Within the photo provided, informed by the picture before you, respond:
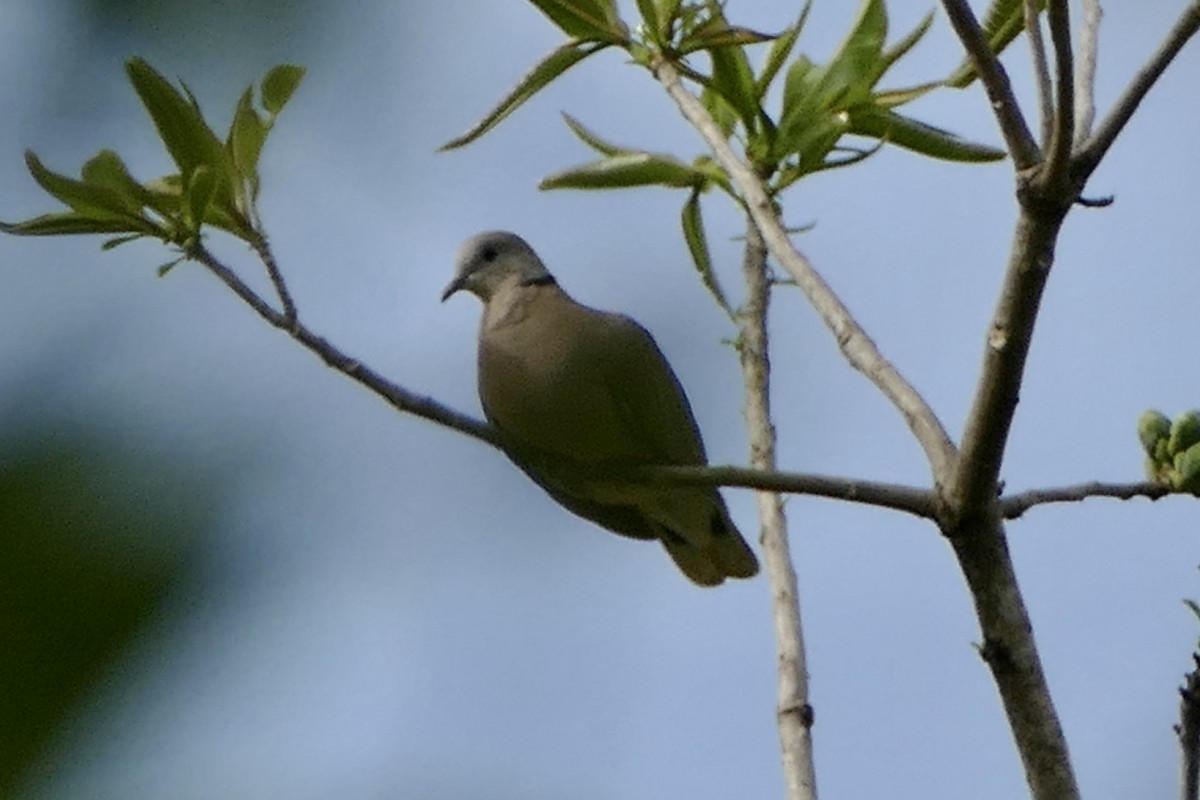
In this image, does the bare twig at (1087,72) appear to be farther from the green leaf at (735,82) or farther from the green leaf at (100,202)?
the green leaf at (100,202)

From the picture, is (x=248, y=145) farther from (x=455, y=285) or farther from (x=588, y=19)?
(x=455, y=285)

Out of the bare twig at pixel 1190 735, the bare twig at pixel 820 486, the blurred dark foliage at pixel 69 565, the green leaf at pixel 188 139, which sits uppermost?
the green leaf at pixel 188 139

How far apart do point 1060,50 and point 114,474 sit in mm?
1262

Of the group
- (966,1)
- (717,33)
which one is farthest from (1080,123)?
(717,33)

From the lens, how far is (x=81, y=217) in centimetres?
201

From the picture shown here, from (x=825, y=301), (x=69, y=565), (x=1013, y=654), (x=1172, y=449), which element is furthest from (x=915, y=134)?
(x=69, y=565)

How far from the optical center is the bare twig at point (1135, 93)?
1.61 metres

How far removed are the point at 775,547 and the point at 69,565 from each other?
2042 millimetres

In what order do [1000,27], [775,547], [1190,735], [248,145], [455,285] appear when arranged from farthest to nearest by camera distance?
[455,285], [1000,27], [775,547], [248,145], [1190,735]

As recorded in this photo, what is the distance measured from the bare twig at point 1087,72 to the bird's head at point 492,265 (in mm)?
1556

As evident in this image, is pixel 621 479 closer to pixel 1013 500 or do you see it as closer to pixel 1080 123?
pixel 1013 500

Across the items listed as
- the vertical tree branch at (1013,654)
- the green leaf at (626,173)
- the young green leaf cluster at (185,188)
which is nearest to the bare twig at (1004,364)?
the vertical tree branch at (1013,654)

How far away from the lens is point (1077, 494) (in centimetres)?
187

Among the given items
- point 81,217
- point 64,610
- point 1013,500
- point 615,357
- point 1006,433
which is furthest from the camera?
point 615,357
